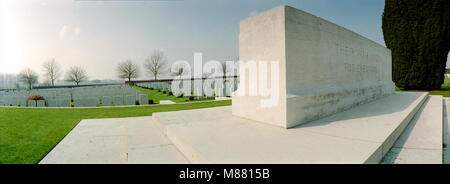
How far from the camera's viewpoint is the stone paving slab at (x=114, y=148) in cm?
289

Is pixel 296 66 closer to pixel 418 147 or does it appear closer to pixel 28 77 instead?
pixel 418 147

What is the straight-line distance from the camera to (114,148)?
11.4ft

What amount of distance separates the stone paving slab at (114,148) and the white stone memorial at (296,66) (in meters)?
2.21

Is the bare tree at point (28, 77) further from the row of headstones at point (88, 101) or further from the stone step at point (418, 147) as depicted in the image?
the stone step at point (418, 147)

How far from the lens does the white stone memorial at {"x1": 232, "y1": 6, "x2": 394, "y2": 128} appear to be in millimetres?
3959

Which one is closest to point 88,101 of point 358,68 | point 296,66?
point 296,66

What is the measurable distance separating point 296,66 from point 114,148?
13.0ft

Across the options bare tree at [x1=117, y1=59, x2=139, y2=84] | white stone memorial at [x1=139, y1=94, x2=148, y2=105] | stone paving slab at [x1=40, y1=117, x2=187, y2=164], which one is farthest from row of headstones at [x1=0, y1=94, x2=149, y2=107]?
bare tree at [x1=117, y1=59, x2=139, y2=84]

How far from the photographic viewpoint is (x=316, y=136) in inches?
127

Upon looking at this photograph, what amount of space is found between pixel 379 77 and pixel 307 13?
23.4 ft

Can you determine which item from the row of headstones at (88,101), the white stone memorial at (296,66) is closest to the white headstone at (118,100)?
the row of headstones at (88,101)

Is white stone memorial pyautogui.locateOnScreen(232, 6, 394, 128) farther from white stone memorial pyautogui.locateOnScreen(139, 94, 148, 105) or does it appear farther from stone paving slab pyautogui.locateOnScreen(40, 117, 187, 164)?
white stone memorial pyautogui.locateOnScreen(139, 94, 148, 105)
